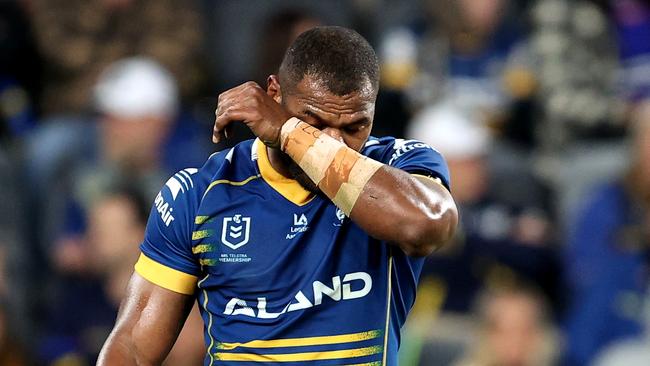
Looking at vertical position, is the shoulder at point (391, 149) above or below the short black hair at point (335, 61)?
below

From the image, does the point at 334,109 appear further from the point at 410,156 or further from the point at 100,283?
the point at 100,283

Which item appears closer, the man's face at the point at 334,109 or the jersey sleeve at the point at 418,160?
the man's face at the point at 334,109

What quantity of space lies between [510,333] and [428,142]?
4.70ft

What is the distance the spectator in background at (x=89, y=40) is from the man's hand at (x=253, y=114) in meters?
5.11

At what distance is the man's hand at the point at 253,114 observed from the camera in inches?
145

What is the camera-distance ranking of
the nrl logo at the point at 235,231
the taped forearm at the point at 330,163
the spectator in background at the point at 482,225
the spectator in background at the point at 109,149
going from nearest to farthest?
1. the taped forearm at the point at 330,163
2. the nrl logo at the point at 235,231
3. the spectator in background at the point at 482,225
4. the spectator in background at the point at 109,149

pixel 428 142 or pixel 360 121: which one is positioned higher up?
pixel 360 121

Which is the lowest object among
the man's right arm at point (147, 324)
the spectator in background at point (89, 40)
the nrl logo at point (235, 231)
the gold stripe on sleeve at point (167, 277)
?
the spectator in background at point (89, 40)

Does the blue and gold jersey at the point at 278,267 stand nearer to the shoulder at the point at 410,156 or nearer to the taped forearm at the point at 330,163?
the shoulder at the point at 410,156

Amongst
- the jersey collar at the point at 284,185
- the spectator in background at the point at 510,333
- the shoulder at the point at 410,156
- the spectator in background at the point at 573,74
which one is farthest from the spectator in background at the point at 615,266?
the jersey collar at the point at 284,185

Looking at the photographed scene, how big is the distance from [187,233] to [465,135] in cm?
423

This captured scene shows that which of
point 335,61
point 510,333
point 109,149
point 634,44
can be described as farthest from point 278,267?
point 634,44

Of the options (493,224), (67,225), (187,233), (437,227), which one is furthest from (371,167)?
(67,225)

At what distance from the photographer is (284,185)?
3965 millimetres
